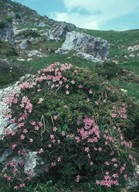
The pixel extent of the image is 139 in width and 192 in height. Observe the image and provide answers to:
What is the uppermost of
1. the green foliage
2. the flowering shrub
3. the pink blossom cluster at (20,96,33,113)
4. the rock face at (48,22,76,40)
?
the pink blossom cluster at (20,96,33,113)

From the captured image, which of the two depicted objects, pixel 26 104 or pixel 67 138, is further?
pixel 26 104

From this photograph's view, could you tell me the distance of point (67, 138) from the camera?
9172 mm

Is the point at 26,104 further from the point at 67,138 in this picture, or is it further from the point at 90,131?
the point at 90,131

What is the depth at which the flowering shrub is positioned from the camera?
9.09m

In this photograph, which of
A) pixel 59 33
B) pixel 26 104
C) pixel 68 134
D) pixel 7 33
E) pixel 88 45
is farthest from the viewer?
pixel 59 33

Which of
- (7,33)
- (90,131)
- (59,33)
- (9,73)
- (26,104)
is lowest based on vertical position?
(59,33)

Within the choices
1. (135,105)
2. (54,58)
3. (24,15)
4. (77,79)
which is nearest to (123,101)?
(135,105)

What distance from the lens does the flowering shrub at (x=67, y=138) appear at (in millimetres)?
9086

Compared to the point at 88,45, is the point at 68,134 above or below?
above

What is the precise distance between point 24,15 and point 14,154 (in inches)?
4088

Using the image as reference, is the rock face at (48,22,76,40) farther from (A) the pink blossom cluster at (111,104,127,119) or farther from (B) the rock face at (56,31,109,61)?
(A) the pink blossom cluster at (111,104,127,119)

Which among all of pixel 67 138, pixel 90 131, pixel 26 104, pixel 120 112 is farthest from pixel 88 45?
pixel 67 138

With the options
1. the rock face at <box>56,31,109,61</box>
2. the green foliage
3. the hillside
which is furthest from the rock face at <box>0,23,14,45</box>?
the hillside

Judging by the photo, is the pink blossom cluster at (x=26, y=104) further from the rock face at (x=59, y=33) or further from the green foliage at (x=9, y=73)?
the rock face at (x=59, y=33)
